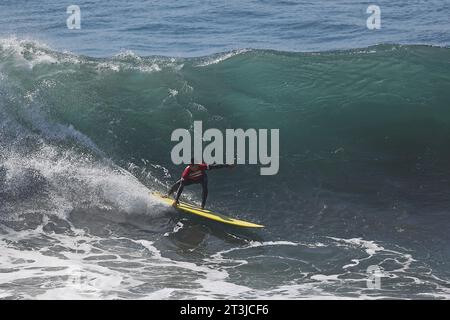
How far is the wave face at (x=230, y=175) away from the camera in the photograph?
12.8 meters

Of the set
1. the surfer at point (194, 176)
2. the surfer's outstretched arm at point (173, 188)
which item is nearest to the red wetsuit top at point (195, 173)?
the surfer at point (194, 176)

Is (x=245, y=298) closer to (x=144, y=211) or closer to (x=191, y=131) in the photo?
(x=144, y=211)

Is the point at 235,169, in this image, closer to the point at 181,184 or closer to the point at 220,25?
the point at 181,184

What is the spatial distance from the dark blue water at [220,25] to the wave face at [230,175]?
8.29 ft

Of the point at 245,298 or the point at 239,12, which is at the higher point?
the point at 239,12

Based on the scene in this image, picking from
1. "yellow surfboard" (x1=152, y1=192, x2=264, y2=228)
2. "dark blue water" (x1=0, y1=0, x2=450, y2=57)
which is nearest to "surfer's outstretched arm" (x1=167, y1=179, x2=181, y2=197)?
"yellow surfboard" (x1=152, y1=192, x2=264, y2=228)

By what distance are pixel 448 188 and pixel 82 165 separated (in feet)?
27.8

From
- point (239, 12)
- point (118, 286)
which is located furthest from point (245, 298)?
point (239, 12)

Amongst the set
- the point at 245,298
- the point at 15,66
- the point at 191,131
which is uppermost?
the point at 15,66

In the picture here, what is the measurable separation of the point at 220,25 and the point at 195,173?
1330cm

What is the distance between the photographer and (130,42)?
2553cm

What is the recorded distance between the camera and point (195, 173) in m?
15.2

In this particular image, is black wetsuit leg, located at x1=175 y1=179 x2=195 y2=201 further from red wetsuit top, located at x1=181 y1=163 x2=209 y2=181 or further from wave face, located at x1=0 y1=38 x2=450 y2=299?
wave face, located at x1=0 y1=38 x2=450 y2=299

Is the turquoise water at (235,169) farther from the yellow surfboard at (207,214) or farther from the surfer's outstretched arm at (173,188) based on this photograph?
the surfer's outstretched arm at (173,188)
